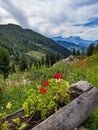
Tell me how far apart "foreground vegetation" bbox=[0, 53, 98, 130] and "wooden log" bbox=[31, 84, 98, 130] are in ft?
1.99

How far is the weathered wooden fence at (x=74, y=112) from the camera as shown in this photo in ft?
16.8

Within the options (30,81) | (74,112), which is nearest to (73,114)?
(74,112)

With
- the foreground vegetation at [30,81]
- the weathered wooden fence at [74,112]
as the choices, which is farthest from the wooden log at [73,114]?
the foreground vegetation at [30,81]

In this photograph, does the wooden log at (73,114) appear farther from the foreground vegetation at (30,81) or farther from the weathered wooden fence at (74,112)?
the foreground vegetation at (30,81)

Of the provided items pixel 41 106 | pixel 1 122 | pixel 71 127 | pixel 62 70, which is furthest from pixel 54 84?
pixel 62 70

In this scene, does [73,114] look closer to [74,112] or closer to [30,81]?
[74,112]

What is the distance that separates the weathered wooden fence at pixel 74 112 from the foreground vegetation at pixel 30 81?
623mm

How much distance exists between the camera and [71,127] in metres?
5.61

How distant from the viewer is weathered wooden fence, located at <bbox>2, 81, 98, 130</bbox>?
5105 millimetres

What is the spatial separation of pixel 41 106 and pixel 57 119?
0.57 meters

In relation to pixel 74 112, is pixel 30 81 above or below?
above

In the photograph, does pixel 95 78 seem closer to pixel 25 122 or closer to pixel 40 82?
pixel 40 82

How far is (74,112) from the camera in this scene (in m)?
5.74

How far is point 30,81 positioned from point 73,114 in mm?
5108
